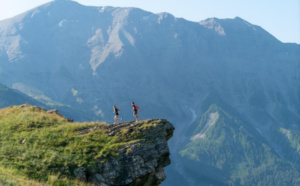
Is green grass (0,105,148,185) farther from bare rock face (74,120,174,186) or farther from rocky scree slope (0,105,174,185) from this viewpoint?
bare rock face (74,120,174,186)

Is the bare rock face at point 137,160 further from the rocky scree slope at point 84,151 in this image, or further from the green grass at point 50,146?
the green grass at point 50,146

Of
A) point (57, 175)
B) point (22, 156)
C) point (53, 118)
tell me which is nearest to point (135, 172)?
point (57, 175)

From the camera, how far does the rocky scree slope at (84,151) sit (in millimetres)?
34594

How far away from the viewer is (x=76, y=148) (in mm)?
37719

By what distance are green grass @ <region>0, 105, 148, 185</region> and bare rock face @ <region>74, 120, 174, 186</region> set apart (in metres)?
0.61

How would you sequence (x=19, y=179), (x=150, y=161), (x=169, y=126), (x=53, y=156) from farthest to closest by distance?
(x=169, y=126) < (x=150, y=161) < (x=53, y=156) < (x=19, y=179)

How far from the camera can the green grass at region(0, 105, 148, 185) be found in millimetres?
33938

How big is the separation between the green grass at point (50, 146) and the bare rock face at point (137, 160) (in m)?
0.61

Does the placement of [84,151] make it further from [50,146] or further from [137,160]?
[137,160]

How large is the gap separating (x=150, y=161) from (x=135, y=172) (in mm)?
2473

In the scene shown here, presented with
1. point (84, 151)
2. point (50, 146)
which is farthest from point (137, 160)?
point (50, 146)

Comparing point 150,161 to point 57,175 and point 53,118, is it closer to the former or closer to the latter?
point 57,175

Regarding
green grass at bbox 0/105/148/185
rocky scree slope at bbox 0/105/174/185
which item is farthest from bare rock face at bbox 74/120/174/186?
green grass at bbox 0/105/148/185

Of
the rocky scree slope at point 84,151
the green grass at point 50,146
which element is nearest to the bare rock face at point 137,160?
the rocky scree slope at point 84,151
